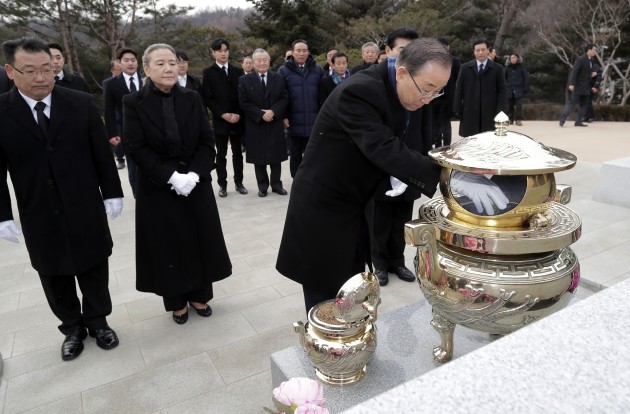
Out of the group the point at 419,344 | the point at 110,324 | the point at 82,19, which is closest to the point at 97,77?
the point at 82,19

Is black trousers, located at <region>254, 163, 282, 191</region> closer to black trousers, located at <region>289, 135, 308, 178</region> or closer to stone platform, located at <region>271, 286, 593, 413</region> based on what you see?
black trousers, located at <region>289, 135, 308, 178</region>

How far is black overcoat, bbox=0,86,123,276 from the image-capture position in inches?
90.0

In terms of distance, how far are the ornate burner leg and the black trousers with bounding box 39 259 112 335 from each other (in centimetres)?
189

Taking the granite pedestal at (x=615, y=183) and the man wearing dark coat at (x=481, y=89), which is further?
the man wearing dark coat at (x=481, y=89)

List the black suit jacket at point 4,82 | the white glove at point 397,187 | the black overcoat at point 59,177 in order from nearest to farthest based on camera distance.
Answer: the white glove at point 397,187 → the black overcoat at point 59,177 → the black suit jacket at point 4,82

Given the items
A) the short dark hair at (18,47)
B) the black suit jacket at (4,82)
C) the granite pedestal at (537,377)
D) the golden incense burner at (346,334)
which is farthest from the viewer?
the black suit jacket at (4,82)

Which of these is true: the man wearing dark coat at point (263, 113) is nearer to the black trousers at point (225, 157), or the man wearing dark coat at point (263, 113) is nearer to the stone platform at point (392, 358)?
the black trousers at point (225, 157)

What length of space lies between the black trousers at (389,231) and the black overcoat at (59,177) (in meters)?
1.77

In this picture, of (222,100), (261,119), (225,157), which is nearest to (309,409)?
(261,119)

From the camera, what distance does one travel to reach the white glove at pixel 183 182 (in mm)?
2582

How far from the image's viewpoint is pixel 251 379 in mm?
2355

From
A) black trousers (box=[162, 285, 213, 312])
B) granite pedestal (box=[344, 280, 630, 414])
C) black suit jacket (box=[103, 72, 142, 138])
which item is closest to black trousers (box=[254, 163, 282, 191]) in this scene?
black suit jacket (box=[103, 72, 142, 138])

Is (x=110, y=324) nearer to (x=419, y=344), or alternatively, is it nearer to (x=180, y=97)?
(x=180, y=97)

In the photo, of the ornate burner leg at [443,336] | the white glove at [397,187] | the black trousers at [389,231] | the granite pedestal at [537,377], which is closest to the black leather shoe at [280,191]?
the black trousers at [389,231]
